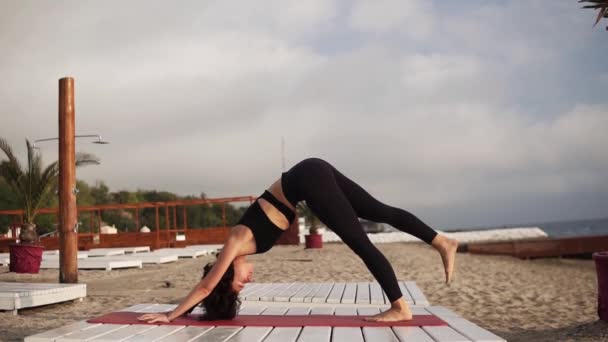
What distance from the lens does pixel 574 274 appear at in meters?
14.3

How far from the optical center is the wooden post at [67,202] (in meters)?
7.86

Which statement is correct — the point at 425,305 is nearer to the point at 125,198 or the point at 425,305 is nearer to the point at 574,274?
the point at 574,274

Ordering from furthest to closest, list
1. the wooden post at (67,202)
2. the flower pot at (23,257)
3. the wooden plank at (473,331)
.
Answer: the flower pot at (23,257) < the wooden post at (67,202) < the wooden plank at (473,331)

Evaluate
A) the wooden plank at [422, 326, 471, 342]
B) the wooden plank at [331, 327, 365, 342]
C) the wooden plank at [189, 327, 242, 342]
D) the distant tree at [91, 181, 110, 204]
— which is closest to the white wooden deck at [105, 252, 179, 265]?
the wooden plank at [189, 327, 242, 342]

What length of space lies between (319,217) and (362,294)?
1657 mm

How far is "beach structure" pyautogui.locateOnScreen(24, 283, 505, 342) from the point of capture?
2615mm


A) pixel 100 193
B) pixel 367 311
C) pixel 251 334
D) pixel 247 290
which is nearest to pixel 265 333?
pixel 251 334

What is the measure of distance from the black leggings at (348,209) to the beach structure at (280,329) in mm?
330

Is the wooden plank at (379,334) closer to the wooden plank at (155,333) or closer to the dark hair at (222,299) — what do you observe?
the dark hair at (222,299)

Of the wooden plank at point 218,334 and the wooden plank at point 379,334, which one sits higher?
the wooden plank at point 218,334

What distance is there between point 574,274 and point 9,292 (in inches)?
528

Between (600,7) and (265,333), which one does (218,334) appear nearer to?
(265,333)

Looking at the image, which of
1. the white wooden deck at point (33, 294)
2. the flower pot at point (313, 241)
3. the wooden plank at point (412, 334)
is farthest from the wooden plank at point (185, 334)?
the flower pot at point (313, 241)

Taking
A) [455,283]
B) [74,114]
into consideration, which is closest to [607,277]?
[455,283]
